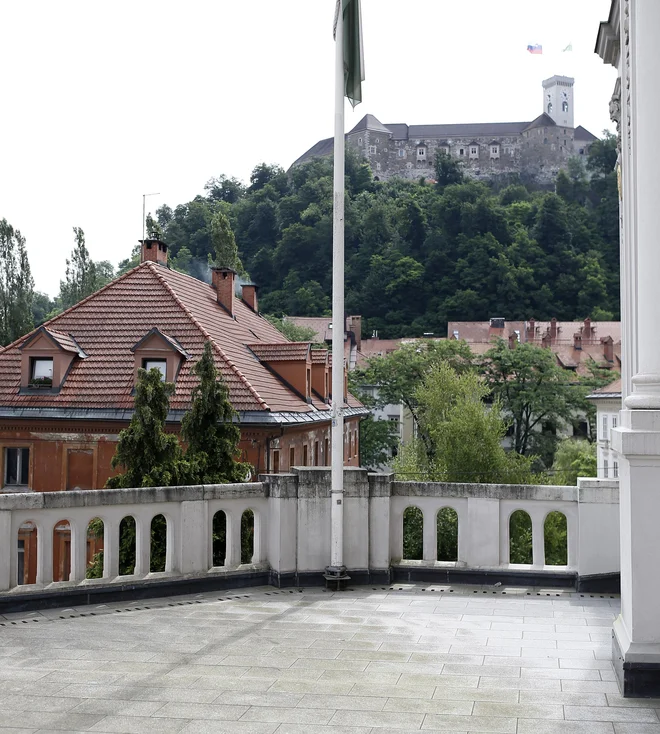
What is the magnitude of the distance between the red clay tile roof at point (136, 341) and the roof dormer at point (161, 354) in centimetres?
27

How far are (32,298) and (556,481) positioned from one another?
117 ft

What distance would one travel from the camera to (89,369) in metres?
32.3

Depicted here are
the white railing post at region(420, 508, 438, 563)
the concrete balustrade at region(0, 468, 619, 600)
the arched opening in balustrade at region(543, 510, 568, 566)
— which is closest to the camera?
the concrete balustrade at region(0, 468, 619, 600)

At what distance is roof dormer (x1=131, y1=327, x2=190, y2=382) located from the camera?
102 feet

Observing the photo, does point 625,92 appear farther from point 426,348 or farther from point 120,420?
point 426,348

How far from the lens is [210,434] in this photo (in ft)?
63.0

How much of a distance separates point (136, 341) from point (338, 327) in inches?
924

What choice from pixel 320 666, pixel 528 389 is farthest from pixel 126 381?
pixel 528 389

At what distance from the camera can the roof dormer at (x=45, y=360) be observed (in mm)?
31828

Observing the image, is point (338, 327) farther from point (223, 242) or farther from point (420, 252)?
point (420, 252)

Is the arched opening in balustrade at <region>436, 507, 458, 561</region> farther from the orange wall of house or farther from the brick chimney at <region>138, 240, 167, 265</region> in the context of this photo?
the brick chimney at <region>138, 240, 167, 265</region>

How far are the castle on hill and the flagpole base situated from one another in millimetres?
161526

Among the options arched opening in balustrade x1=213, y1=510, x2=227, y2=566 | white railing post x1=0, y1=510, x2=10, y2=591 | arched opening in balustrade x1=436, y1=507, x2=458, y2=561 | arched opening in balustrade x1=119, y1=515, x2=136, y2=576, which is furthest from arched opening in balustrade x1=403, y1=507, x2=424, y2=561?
white railing post x1=0, y1=510, x2=10, y2=591

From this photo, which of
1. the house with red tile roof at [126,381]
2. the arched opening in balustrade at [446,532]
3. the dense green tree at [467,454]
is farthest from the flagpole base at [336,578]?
the dense green tree at [467,454]
